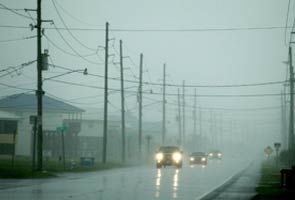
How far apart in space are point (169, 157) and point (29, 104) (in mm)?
36356

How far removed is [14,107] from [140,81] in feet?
69.9

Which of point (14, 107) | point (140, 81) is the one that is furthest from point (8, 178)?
point (14, 107)

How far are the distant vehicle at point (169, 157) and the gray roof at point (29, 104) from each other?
→ 33.6 m

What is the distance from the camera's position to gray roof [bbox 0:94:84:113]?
309 ft

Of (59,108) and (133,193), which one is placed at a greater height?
(59,108)

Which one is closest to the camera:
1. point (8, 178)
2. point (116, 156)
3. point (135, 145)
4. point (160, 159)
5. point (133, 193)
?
point (133, 193)

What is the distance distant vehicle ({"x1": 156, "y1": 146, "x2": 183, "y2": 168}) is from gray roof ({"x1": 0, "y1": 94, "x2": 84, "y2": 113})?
33642 mm

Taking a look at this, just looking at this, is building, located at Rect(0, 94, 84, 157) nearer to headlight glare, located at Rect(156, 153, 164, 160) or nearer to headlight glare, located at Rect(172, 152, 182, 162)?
headlight glare, located at Rect(156, 153, 164, 160)

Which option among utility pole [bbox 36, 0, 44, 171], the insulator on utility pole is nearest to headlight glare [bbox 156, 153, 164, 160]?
utility pole [bbox 36, 0, 44, 171]

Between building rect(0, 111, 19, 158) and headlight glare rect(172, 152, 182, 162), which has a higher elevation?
building rect(0, 111, 19, 158)

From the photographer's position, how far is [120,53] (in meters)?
72.4

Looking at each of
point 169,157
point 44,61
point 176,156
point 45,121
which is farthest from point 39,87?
point 45,121

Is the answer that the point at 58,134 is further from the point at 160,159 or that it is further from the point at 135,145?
the point at 135,145

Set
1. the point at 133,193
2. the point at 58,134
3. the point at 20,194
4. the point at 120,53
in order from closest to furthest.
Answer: the point at 20,194 < the point at 133,193 < the point at 120,53 < the point at 58,134
